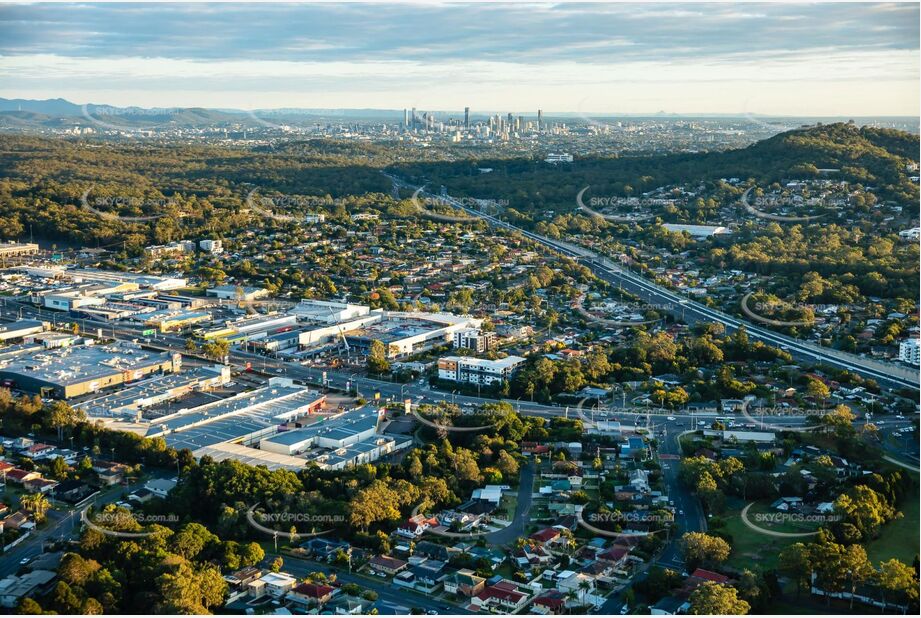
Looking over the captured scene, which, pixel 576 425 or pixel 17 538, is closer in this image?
pixel 17 538

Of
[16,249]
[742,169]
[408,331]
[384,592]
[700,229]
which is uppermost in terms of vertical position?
[742,169]

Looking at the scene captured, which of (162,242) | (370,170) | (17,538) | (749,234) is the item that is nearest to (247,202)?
(162,242)

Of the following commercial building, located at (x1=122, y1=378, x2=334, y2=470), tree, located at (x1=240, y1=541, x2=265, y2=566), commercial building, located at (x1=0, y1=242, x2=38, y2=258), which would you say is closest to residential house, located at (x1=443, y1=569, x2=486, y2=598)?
tree, located at (x1=240, y1=541, x2=265, y2=566)

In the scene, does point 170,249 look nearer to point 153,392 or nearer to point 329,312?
point 329,312

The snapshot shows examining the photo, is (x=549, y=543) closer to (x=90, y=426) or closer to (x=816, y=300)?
(x=90, y=426)

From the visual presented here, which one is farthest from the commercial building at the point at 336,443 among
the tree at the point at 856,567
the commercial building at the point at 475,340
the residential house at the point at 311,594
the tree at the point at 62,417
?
the tree at the point at 856,567

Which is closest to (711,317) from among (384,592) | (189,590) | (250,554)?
(384,592)
